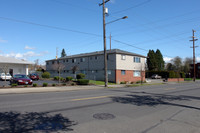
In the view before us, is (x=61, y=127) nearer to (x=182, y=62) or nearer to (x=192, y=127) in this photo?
(x=192, y=127)

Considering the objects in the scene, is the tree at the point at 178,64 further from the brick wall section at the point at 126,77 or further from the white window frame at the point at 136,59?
the brick wall section at the point at 126,77

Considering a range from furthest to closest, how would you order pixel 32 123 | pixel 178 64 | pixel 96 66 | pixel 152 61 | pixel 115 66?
1. pixel 152 61
2. pixel 178 64
3. pixel 96 66
4. pixel 115 66
5. pixel 32 123

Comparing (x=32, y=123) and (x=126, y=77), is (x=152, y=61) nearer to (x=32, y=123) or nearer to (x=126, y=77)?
(x=126, y=77)

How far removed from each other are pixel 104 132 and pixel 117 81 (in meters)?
27.4

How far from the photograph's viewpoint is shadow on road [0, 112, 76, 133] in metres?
4.92

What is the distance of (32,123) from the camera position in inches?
215

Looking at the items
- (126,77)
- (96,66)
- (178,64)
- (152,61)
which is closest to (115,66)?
(126,77)

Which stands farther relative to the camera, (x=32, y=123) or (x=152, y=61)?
(x=152, y=61)

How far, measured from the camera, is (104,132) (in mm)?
4832

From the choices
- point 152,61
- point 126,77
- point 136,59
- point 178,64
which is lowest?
point 126,77

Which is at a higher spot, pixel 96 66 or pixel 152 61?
pixel 152 61

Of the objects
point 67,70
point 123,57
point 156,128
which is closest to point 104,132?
point 156,128

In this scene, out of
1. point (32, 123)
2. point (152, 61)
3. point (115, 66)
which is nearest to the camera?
point (32, 123)

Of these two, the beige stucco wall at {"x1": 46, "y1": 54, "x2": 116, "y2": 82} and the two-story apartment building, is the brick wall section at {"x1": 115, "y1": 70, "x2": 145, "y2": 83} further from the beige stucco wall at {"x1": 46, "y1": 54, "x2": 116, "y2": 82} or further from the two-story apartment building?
the beige stucco wall at {"x1": 46, "y1": 54, "x2": 116, "y2": 82}
